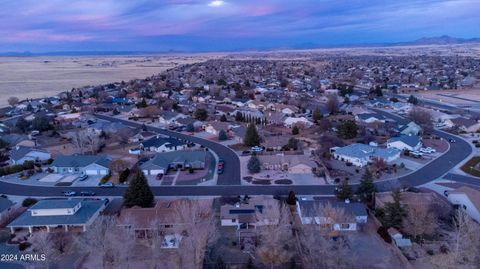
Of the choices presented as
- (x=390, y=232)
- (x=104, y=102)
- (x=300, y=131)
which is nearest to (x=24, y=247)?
(x=390, y=232)

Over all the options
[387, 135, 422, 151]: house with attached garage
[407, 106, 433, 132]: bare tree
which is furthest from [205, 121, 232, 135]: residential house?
[407, 106, 433, 132]: bare tree

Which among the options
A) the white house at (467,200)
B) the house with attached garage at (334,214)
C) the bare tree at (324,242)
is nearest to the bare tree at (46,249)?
A: the bare tree at (324,242)

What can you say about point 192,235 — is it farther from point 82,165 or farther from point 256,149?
point 256,149

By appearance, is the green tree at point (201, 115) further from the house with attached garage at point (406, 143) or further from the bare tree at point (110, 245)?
the bare tree at point (110, 245)

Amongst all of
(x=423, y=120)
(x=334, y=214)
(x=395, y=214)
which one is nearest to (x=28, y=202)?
(x=334, y=214)

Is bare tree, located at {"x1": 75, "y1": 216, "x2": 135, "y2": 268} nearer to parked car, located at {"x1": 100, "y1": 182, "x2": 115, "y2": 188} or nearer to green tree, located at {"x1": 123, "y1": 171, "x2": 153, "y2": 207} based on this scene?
green tree, located at {"x1": 123, "y1": 171, "x2": 153, "y2": 207}

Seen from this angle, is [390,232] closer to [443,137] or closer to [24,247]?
[24,247]
